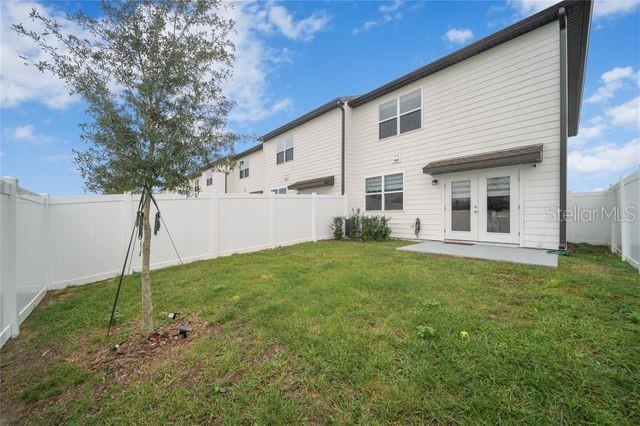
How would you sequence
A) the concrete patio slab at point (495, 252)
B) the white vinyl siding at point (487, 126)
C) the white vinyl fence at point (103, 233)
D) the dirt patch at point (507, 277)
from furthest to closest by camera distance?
the white vinyl siding at point (487, 126), the concrete patio slab at point (495, 252), the dirt patch at point (507, 277), the white vinyl fence at point (103, 233)

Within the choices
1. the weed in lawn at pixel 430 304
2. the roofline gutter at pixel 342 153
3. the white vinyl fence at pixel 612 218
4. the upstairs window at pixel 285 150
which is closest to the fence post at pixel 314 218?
the roofline gutter at pixel 342 153

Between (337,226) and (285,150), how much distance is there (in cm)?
621

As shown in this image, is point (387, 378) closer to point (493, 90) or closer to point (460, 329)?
point (460, 329)

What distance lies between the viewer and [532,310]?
3199mm

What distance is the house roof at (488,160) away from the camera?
6.51 m

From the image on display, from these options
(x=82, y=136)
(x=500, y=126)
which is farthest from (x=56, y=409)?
(x=500, y=126)

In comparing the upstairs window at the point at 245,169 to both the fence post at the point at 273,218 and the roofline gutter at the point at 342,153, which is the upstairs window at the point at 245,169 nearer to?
the roofline gutter at the point at 342,153

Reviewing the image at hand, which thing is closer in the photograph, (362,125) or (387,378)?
(387,378)

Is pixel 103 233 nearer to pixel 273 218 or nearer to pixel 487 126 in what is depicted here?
pixel 273 218

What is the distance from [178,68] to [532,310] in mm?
5233

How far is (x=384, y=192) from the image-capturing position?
34.2 feet

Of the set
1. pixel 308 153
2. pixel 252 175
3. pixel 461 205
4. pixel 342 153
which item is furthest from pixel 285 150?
pixel 461 205

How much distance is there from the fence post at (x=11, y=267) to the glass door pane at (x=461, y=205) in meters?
9.77

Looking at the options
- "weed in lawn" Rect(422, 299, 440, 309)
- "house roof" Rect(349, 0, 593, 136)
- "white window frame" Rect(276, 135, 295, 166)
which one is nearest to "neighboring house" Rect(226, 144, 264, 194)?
"white window frame" Rect(276, 135, 295, 166)
